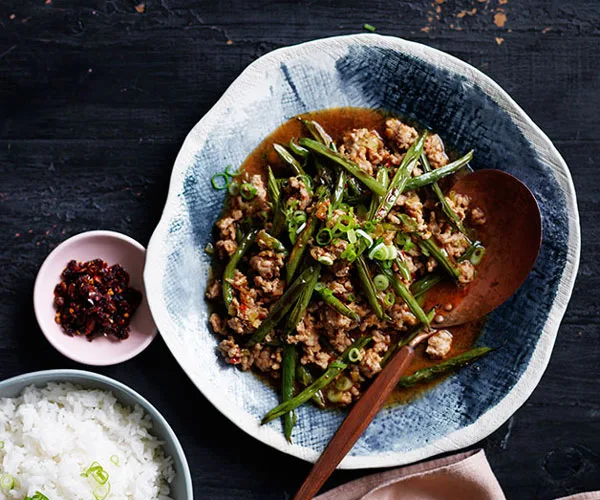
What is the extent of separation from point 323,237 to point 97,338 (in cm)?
118

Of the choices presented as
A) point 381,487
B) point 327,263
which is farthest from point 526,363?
point 327,263

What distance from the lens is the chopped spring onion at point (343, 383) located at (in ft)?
10.3

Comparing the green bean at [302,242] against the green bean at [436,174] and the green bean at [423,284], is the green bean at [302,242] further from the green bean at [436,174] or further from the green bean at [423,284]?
the green bean at [423,284]

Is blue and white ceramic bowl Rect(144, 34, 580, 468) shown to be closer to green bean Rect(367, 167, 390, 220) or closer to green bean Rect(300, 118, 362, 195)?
green bean Rect(300, 118, 362, 195)

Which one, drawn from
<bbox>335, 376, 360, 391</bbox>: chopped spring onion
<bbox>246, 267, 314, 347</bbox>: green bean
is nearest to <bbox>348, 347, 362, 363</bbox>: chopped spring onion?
<bbox>335, 376, 360, 391</bbox>: chopped spring onion

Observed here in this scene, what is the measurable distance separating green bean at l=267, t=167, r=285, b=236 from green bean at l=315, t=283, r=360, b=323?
32 cm

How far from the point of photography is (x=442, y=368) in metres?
3.15

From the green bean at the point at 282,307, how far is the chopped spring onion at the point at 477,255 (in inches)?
31.4

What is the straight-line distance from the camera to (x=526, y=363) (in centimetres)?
312

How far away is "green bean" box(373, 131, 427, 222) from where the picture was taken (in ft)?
9.70

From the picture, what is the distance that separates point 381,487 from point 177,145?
6.26 feet

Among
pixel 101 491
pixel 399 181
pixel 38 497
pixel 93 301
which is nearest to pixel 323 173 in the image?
pixel 399 181

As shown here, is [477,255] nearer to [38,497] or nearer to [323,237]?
[323,237]

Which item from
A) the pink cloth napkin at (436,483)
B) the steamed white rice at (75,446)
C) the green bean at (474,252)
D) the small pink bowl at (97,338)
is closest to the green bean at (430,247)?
the green bean at (474,252)
